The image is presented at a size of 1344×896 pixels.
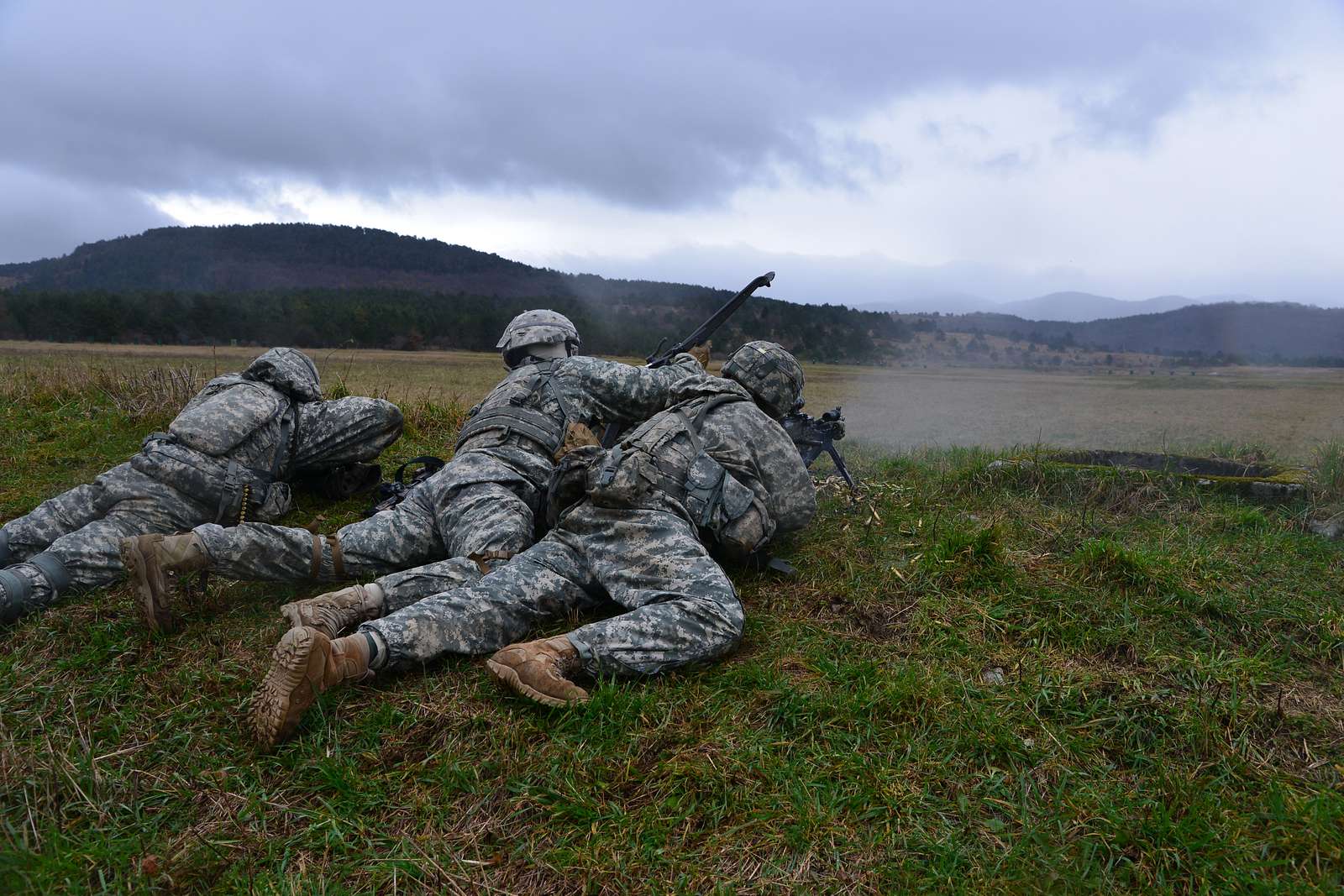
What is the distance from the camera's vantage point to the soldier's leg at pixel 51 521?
4652 millimetres

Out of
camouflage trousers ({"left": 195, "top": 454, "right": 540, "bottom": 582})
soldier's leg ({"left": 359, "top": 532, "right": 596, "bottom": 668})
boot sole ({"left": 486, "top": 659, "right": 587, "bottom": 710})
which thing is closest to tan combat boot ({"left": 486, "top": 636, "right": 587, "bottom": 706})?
boot sole ({"left": 486, "top": 659, "right": 587, "bottom": 710})

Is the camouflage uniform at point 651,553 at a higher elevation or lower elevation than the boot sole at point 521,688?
higher

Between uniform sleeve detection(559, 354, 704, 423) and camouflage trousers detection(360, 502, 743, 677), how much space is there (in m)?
1.61

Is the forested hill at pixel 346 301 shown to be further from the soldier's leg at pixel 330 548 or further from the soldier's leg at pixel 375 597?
the soldier's leg at pixel 375 597

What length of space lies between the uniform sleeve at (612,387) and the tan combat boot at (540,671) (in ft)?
8.28

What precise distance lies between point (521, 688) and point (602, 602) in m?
1.14

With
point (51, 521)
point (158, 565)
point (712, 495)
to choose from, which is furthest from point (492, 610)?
point (51, 521)

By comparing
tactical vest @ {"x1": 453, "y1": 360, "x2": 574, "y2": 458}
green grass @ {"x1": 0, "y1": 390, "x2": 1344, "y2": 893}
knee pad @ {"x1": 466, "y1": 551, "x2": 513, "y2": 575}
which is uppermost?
tactical vest @ {"x1": 453, "y1": 360, "x2": 574, "y2": 458}

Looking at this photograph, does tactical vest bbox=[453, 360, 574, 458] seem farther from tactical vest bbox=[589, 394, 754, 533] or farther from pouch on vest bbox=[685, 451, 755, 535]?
pouch on vest bbox=[685, 451, 755, 535]

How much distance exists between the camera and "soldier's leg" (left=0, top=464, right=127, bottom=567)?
465 centimetres

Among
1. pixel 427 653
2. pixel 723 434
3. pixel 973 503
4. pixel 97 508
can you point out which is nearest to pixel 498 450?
pixel 723 434

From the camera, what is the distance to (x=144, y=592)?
381 centimetres

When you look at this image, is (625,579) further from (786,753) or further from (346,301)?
(346,301)

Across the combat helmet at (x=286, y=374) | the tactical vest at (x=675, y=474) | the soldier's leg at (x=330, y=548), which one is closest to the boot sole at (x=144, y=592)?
the soldier's leg at (x=330, y=548)
